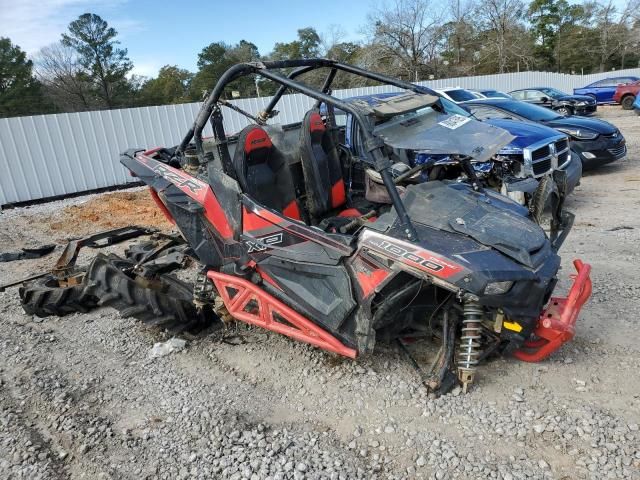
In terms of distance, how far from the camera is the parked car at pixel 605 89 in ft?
69.9

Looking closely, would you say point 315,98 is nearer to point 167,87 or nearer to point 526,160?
point 526,160

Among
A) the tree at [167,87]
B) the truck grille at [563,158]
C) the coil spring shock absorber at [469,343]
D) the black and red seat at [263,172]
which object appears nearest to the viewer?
the coil spring shock absorber at [469,343]

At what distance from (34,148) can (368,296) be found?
9741 millimetres

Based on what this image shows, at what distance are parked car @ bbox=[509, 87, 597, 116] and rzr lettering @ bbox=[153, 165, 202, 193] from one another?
52.7ft

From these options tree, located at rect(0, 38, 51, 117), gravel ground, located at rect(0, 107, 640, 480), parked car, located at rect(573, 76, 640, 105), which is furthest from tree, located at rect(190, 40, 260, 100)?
gravel ground, located at rect(0, 107, 640, 480)

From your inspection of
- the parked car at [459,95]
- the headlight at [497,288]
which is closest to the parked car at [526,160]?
the headlight at [497,288]

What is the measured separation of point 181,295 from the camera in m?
3.88

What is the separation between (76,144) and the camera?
34.6ft

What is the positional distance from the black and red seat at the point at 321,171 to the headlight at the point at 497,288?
5.90 ft

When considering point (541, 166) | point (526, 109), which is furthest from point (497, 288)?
point (526, 109)

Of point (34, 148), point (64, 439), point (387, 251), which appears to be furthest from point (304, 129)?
point (34, 148)

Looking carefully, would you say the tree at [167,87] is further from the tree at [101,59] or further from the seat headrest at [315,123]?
the seat headrest at [315,123]

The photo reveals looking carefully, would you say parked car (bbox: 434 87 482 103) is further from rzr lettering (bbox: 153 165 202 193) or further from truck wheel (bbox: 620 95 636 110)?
truck wheel (bbox: 620 95 636 110)

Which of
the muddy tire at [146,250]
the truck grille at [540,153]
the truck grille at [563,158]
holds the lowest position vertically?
the muddy tire at [146,250]
